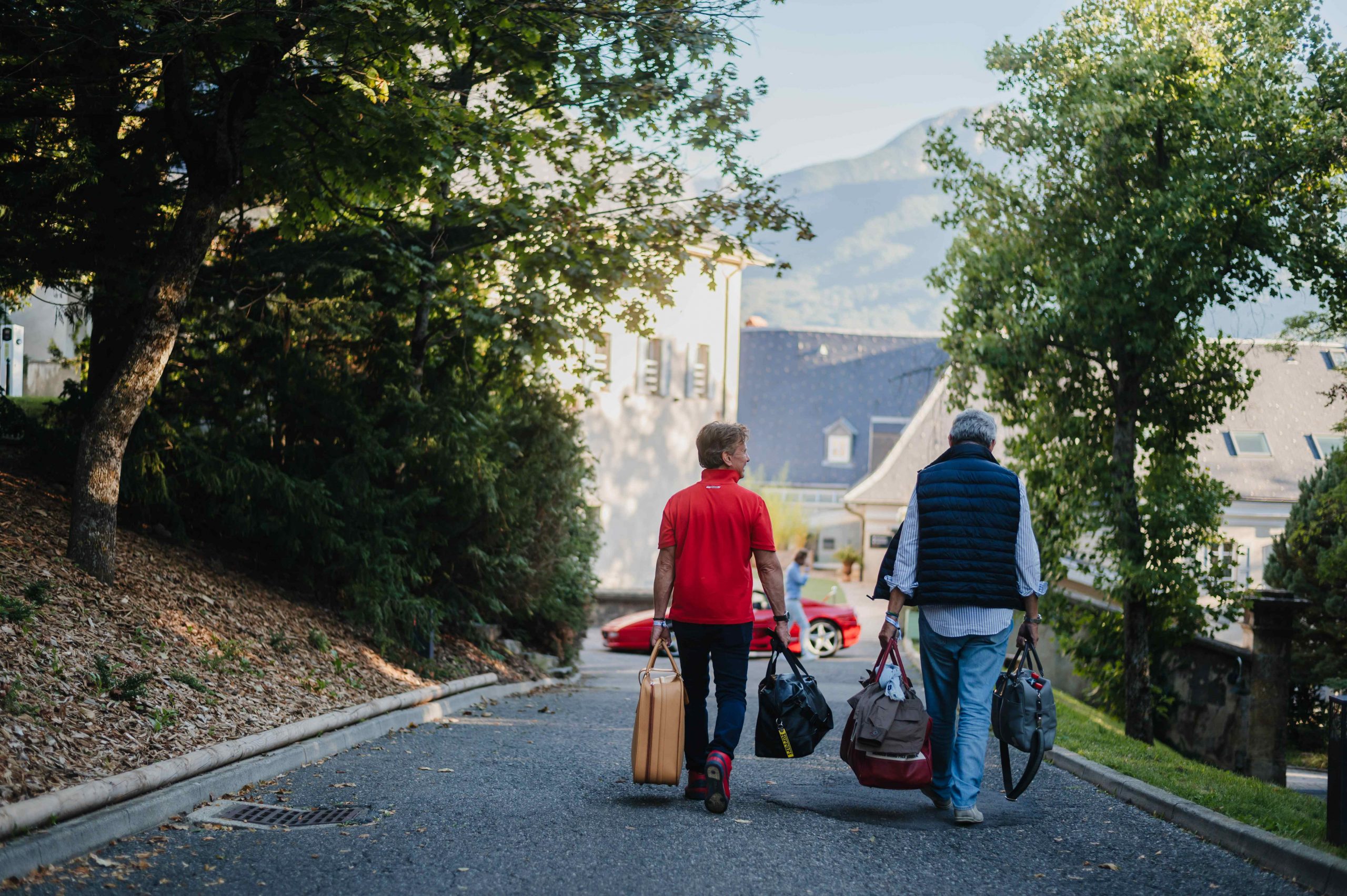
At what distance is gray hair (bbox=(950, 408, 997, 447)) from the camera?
22.2 ft

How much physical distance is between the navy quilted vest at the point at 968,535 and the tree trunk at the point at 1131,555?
8.68 m

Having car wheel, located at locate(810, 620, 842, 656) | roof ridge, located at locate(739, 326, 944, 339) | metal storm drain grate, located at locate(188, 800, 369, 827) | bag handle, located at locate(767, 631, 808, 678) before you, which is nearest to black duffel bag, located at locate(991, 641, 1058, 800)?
bag handle, located at locate(767, 631, 808, 678)

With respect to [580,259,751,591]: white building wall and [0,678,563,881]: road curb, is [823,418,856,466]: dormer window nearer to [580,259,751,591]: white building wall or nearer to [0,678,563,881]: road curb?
[580,259,751,591]: white building wall

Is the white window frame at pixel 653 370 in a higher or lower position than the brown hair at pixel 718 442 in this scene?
higher

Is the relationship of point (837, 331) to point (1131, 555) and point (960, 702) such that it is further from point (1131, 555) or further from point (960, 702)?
point (960, 702)

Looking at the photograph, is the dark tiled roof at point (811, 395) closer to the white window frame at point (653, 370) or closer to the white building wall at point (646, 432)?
the white building wall at point (646, 432)

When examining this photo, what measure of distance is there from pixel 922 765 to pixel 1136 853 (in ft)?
3.41

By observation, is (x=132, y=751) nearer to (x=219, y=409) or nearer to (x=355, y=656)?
(x=355, y=656)

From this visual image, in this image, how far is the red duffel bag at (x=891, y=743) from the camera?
20.5ft

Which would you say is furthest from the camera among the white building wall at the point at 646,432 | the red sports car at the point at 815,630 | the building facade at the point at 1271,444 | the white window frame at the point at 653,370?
the building facade at the point at 1271,444

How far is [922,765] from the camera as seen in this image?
20.6 feet

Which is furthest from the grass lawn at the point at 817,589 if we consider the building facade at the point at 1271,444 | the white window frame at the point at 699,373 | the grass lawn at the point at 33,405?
the grass lawn at the point at 33,405

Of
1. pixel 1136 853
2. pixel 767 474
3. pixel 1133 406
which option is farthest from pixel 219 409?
pixel 767 474

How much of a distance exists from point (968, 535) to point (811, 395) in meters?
60.8
